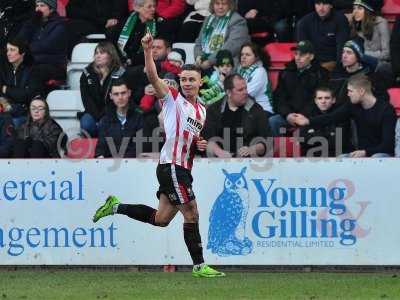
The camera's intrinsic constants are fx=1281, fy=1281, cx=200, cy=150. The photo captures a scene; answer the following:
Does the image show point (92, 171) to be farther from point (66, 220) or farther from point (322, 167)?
point (322, 167)

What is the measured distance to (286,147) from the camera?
14.5 m

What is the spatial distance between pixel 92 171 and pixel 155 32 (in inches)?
145

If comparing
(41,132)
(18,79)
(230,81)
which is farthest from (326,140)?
(18,79)

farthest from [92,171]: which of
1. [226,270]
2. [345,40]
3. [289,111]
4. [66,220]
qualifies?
[345,40]

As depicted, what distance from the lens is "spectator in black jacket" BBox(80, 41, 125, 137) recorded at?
16025 millimetres

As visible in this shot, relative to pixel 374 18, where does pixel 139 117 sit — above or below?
below

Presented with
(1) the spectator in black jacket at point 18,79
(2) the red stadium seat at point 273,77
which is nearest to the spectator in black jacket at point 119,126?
(1) the spectator in black jacket at point 18,79

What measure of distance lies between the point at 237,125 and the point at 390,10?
3.45 metres

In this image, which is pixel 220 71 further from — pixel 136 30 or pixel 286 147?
pixel 286 147

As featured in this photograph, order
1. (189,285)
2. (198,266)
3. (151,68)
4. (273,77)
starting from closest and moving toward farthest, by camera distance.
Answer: (151,68), (189,285), (198,266), (273,77)

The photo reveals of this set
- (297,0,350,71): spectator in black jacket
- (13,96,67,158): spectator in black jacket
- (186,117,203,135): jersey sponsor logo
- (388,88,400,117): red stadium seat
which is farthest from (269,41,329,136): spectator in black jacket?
(186,117,203,135): jersey sponsor logo

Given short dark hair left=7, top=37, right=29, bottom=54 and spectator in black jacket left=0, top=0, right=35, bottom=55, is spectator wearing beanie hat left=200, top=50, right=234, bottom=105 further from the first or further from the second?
spectator in black jacket left=0, top=0, right=35, bottom=55

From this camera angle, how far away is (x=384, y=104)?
1442 cm

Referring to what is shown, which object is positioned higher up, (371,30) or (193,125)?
(371,30)
